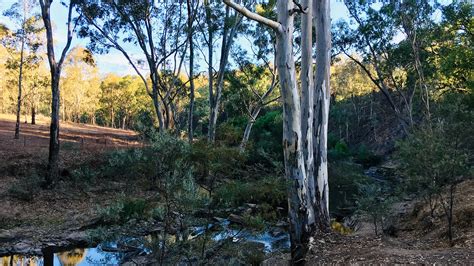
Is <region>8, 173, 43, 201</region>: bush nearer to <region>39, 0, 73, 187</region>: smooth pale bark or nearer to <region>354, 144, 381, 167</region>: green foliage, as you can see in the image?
<region>39, 0, 73, 187</region>: smooth pale bark

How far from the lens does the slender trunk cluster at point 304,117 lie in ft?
22.0

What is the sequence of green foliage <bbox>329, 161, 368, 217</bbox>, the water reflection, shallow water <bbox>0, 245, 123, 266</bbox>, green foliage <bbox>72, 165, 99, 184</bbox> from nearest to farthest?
shallow water <bbox>0, 245, 123, 266</bbox>
the water reflection
green foliage <bbox>72, 165, 99, 184</bbox>
green foliage <bbox>329, 161, 368, 217</bbox>

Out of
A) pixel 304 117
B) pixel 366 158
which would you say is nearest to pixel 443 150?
pixel 304 117

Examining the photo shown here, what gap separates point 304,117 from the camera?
25.4ft

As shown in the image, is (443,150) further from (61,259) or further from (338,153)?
(338,153)

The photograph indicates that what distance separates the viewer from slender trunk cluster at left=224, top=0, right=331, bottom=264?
22.0 ft

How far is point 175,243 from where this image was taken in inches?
203

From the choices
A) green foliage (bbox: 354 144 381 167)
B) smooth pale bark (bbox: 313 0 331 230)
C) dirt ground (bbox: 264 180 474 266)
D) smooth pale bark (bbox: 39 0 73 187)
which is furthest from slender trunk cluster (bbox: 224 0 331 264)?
green foliage (bbox: 354 144 381 167)

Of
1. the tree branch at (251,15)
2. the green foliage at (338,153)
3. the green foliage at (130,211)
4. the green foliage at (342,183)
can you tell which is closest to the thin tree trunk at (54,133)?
the green foliage at (130,211)

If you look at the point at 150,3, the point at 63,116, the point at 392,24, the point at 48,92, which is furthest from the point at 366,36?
the point at 63,116

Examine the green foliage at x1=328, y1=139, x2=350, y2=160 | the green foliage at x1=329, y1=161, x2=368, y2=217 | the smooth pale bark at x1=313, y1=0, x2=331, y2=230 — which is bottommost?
the green foliage at x1=329, y1=161, x2=368, y2=217

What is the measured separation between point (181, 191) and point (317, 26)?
17.4 feet

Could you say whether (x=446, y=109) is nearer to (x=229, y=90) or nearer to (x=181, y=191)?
(x=181, y=191)

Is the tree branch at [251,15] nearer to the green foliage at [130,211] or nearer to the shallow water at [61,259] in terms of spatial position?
the green foliage at [130,211]
